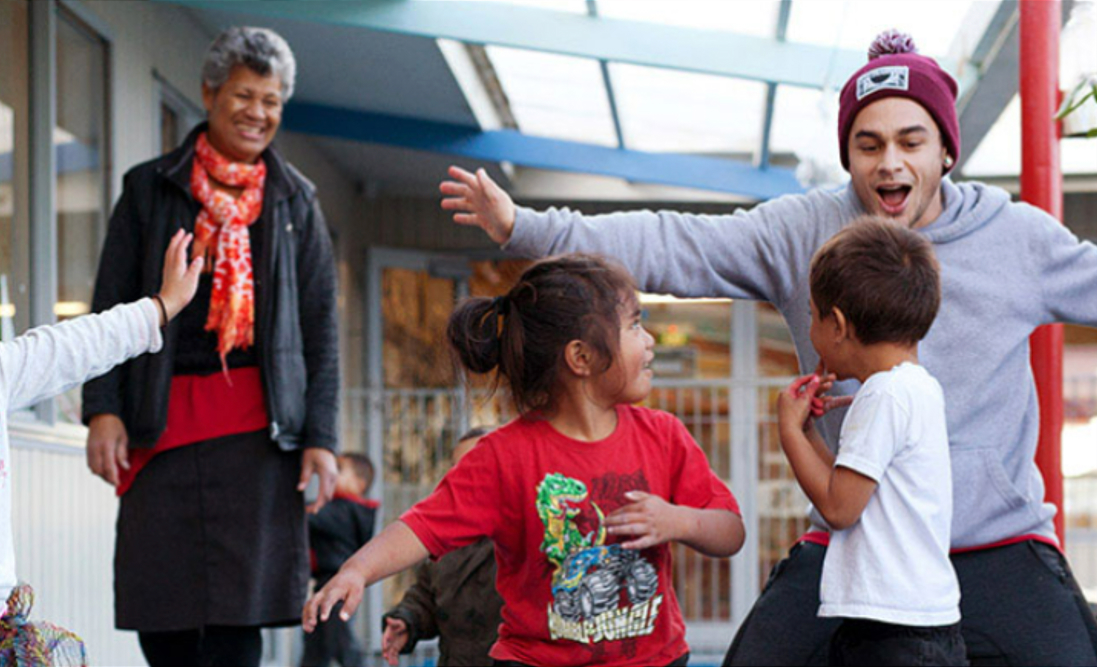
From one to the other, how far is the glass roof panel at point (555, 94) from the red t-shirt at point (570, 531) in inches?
182

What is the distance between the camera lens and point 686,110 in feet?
28.9

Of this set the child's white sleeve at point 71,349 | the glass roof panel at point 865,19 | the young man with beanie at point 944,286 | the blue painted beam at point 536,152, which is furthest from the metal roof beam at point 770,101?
the child's white sleeve at point 71,349

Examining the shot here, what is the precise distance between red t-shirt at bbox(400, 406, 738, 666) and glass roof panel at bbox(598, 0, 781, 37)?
12.5 feet

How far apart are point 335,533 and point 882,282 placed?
5.03 m

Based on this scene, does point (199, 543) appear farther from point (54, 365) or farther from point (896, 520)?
point (896, 520)

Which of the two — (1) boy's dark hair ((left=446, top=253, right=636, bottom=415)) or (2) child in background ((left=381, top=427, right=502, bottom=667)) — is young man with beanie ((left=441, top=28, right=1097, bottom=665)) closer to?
(1) boy's dark hair ((left=446, top=253, right=636, bottom=415))

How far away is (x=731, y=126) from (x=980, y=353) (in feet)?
22.1

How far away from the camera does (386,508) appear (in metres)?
10.5

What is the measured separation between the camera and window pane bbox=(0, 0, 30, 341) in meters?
4.81

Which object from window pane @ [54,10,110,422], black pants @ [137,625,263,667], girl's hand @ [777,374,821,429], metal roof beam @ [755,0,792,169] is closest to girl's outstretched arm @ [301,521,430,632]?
girl's hand @ [777,374,821,429]

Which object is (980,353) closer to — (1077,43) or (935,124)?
(935,124)

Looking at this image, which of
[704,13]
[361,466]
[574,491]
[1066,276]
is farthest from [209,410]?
[361,466]

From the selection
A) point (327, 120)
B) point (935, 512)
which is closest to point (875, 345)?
point (935, 512)

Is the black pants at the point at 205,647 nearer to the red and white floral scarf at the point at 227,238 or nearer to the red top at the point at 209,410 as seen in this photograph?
the red top at the point at 209,410
